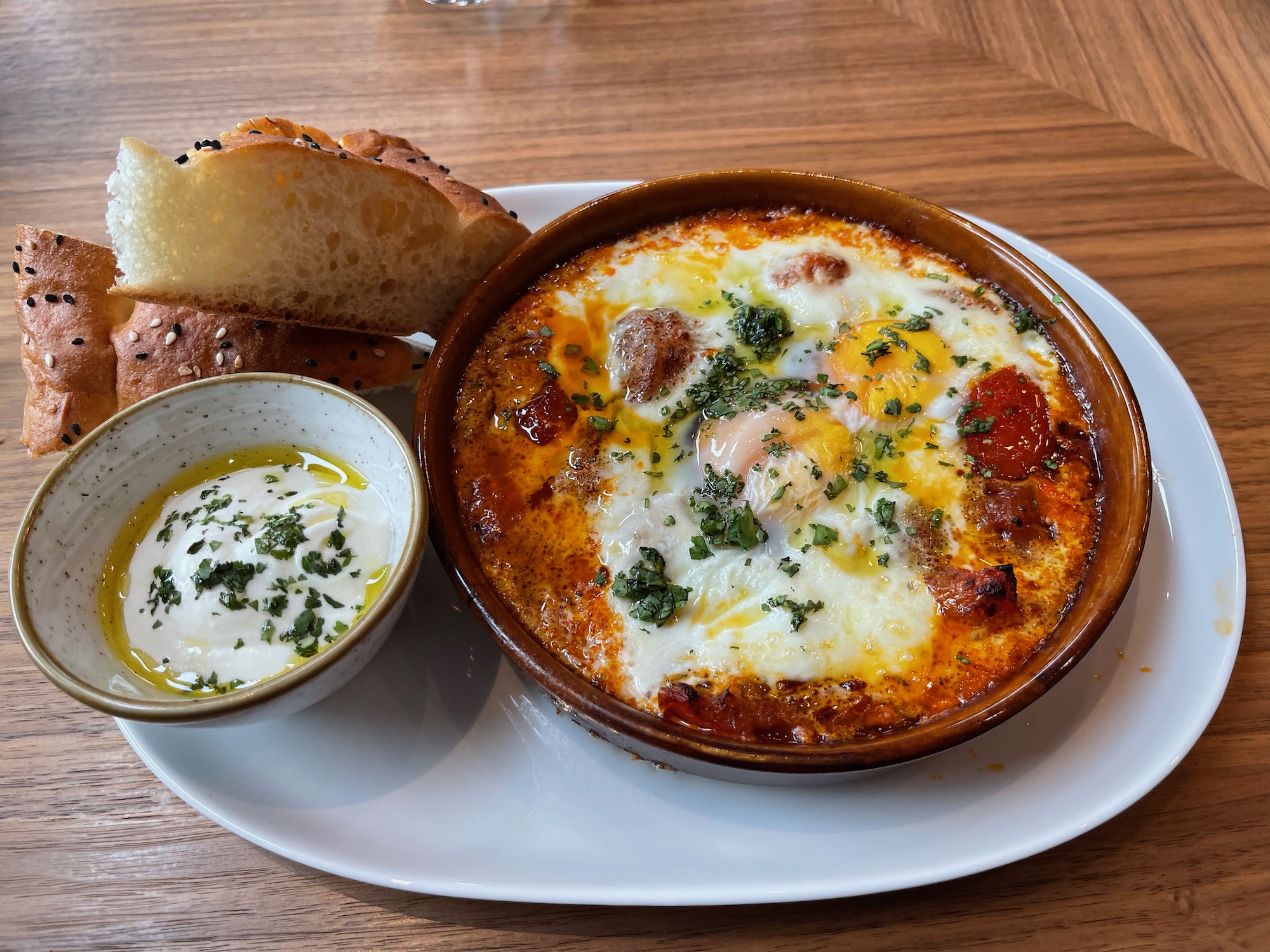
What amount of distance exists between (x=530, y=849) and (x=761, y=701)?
0.50m

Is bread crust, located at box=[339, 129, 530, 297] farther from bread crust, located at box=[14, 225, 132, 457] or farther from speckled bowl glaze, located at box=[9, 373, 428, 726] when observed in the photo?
bread crust, located at box=[14, 225, 132, 457]

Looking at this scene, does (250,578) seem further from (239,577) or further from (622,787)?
(622,787)

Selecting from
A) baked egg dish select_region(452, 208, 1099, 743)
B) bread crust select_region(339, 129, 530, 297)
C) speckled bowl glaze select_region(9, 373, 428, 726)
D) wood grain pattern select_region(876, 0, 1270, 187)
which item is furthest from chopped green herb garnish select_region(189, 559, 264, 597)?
wood grain pattern select_region(876, 0, 1270, 187)

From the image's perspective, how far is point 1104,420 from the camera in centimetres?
180

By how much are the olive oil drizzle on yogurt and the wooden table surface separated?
1.24ft

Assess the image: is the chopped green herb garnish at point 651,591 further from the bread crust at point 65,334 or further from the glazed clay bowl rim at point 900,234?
the bread crust at point 65,334

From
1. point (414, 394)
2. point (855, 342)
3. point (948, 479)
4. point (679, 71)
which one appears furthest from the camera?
point (679, 71)

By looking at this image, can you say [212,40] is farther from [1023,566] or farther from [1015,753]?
[1015,753]

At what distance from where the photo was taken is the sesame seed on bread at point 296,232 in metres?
1.63

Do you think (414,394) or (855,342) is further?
(414,394)

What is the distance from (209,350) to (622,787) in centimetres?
129

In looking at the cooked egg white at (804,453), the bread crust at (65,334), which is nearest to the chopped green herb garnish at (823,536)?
the cooked egg white at (804,453)

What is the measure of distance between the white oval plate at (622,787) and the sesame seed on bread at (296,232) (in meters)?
0.75

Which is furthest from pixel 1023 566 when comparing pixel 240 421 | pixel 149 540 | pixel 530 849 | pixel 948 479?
pixel 149 540
